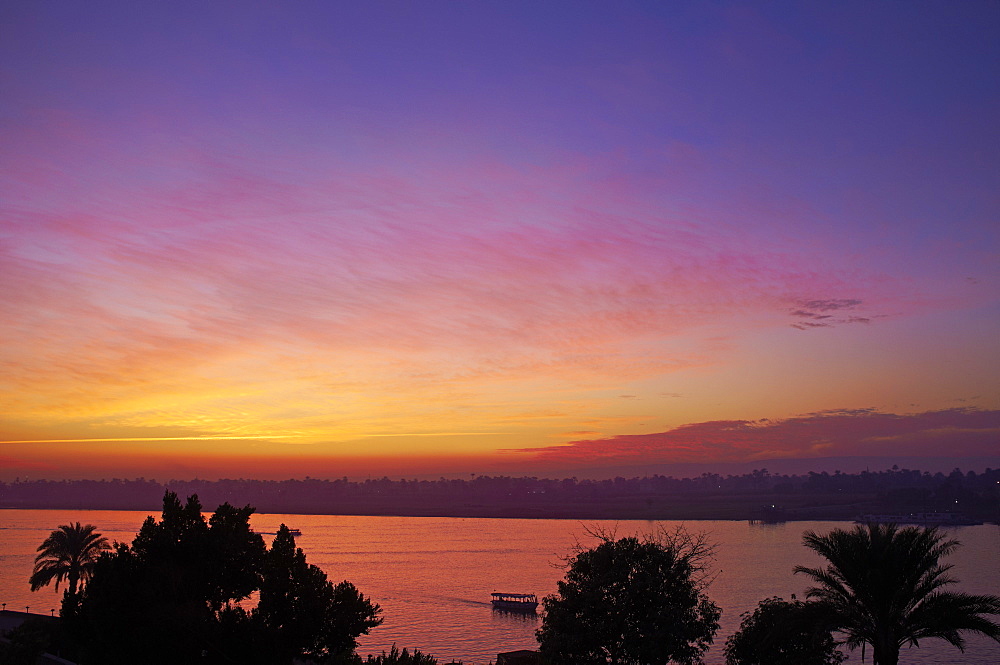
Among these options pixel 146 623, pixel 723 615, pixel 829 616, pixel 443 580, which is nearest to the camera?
pixel 829 616

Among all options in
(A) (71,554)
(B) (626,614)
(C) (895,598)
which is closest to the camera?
(C) (895,598)

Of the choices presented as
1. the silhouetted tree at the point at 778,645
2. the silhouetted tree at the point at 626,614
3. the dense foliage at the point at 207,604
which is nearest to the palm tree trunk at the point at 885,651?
the silhouetted tree at the point at 778,645

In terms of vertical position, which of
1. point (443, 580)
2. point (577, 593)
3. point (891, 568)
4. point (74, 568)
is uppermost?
point (891, 568)

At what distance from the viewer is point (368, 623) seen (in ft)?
98.6

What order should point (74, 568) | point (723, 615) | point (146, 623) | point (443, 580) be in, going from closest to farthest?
1. point (146, 623)
2. point (74, 568)
3. point (723, 615)
4. point (443, 580)

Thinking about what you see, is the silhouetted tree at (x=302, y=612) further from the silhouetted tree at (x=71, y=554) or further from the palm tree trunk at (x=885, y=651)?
the silhouetted tree at (x=71, y=554)

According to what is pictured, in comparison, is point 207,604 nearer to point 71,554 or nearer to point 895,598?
point 895,598

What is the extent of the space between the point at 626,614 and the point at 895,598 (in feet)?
32.7

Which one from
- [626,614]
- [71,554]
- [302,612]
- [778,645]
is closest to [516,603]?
[71,554]

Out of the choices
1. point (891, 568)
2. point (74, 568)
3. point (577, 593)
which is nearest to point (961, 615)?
point (891, 568)

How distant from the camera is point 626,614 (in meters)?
30.7

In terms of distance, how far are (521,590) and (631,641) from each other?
98.1m

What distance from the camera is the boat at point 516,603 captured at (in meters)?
105

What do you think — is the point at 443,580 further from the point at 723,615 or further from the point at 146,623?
the point at 146,623
